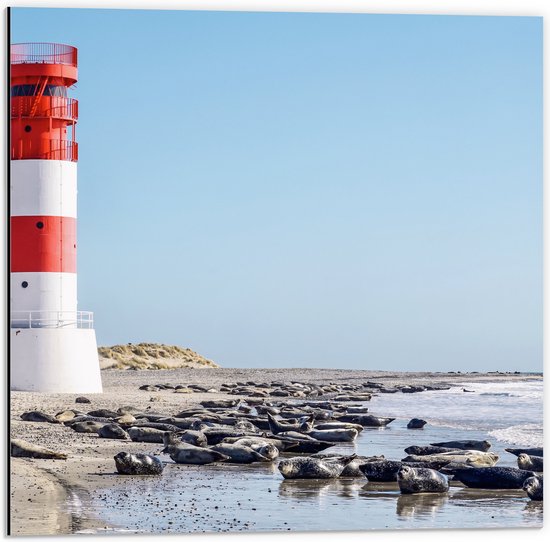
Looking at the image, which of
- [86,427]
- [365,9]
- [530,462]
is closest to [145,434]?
[86,427]

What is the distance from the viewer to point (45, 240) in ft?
53.9

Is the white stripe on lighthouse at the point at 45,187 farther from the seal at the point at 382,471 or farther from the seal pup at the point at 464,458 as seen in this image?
the seal at the point at 382,471

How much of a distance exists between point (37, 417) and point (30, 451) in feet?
9.04

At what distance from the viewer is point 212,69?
12.4m

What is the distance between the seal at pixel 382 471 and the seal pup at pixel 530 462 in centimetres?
122

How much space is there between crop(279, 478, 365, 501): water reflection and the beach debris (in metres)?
4.22

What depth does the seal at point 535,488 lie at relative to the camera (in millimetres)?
11680

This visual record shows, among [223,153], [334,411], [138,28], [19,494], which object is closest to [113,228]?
[223,153]

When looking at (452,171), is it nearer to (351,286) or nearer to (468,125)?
(468,125)

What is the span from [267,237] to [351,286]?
1.09m

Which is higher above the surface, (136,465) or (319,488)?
(136,465)

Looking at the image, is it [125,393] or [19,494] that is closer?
[19,494]

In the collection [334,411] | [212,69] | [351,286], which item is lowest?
[334,411]

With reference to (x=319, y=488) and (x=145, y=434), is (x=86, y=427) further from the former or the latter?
(x=319, y=488)
